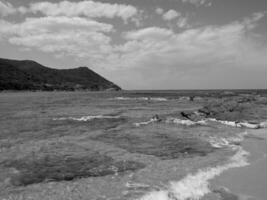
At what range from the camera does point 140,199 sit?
5.93 metres

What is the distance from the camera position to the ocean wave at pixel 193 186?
611 cm

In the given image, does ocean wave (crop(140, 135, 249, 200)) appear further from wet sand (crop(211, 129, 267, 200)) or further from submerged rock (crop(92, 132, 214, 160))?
submerged rock (crop(92, 132, 214, 160))

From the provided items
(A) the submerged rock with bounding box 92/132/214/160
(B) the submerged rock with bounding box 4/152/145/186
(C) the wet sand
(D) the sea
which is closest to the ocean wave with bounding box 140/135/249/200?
(D) the sea

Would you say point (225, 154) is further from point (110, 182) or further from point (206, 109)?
point (206, 109)

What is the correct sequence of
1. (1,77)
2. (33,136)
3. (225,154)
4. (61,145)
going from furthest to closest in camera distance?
(1,77)
(33,136)
(61,145)
(225,154)

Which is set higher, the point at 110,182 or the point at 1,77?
the point at 1,77

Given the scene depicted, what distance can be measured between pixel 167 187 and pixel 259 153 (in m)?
6.15

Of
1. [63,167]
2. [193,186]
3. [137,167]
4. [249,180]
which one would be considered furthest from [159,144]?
[63,167]

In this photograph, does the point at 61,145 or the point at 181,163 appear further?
the point at 61,145

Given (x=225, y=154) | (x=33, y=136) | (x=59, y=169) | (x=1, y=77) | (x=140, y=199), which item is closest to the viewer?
(x=140, y=199)

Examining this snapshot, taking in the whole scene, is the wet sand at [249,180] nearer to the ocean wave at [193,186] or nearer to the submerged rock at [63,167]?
the ocean wave at [193,186]

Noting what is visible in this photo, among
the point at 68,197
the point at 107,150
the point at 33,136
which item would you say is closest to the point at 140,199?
the point at 68,197

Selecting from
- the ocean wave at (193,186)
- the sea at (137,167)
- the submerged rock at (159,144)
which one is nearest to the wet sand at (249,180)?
the sea at (137,167)

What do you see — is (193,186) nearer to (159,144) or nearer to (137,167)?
(137,167)
